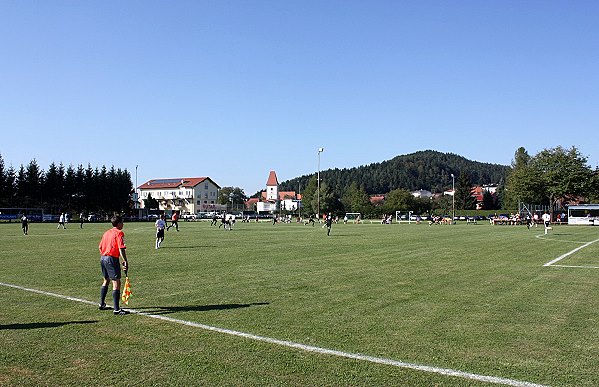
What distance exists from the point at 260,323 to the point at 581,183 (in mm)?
81954

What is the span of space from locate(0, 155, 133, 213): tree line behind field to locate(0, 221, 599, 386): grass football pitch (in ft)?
288

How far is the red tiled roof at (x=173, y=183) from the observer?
167875 millimetres

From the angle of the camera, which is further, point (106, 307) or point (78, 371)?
point (106, 307)

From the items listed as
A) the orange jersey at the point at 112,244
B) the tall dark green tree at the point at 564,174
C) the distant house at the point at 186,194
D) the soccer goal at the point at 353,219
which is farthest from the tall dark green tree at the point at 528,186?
the distant house at the point at 186,194

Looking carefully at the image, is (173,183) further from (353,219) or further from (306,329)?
(306,329)

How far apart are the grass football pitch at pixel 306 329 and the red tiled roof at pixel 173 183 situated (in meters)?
155

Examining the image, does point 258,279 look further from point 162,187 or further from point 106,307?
point 162,187

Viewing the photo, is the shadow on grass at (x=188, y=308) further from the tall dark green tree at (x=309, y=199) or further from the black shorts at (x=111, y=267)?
the tall dark green tree at (x=309, y=199)

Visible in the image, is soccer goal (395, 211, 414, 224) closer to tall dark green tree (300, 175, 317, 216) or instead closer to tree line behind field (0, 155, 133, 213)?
tall dark green tree (300, 175, 317, 216)

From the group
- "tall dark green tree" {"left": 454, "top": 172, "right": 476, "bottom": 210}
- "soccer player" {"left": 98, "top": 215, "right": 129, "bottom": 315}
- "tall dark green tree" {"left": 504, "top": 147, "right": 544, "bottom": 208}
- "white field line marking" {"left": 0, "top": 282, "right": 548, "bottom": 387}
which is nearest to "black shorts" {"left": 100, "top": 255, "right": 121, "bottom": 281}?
"soccer player" {"left": 98, "top": 215, "right": 129, "bottom": 315}

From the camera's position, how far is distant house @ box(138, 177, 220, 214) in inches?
6531

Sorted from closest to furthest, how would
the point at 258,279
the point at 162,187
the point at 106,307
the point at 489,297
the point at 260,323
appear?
the point at 260,323 < the point at 106,307 < the point at 489,297 < the point at 258,279 < the point at 162,187

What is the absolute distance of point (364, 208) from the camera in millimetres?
134625

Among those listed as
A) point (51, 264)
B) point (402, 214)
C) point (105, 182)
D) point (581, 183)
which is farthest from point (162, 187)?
point (51, 264)
